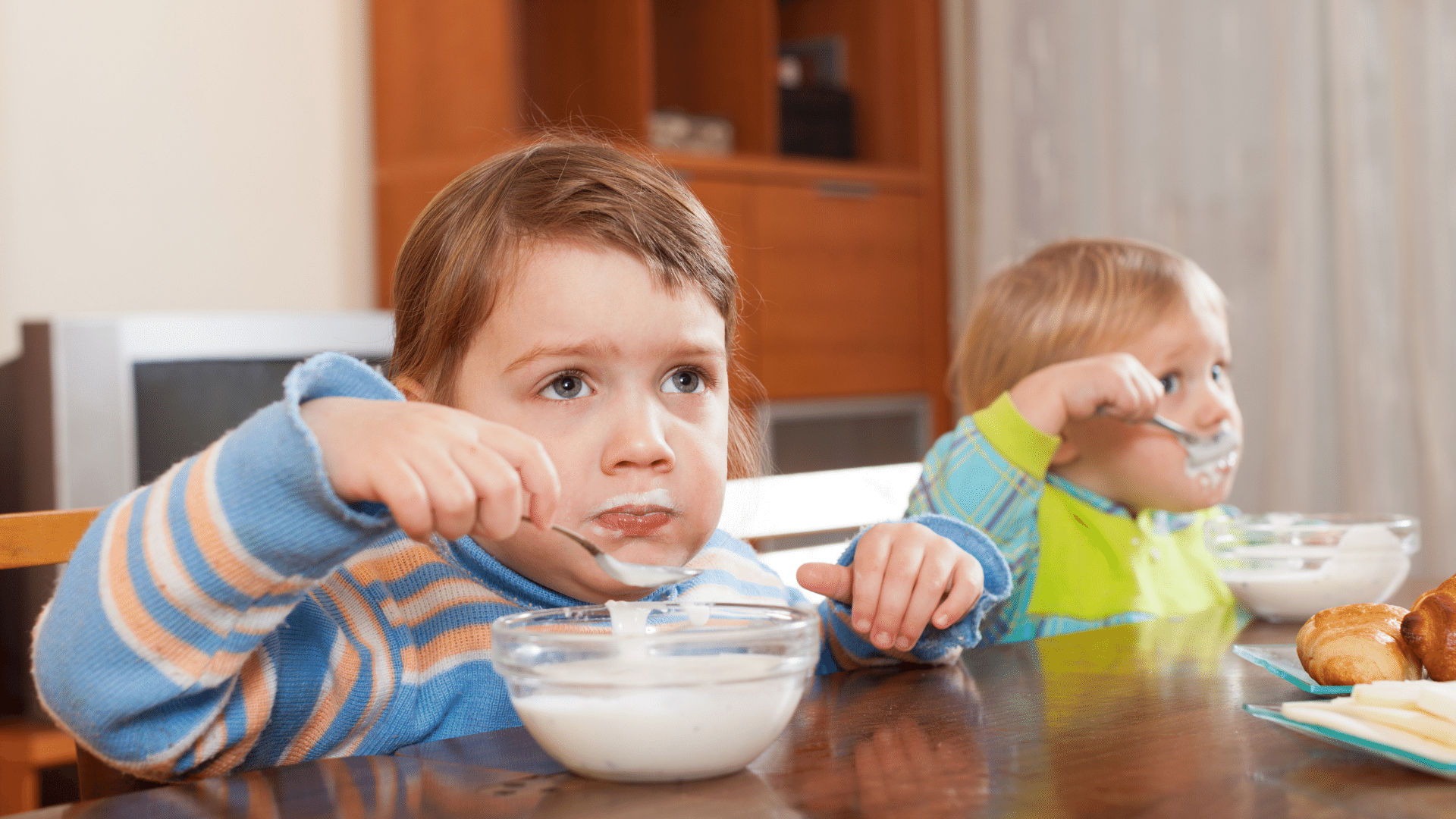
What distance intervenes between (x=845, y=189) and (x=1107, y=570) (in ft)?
5.94

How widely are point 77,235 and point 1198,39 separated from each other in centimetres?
234

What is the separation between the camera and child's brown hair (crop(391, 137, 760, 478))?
86 centimetres

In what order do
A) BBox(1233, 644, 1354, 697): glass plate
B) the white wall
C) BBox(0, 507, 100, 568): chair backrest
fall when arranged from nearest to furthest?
BBox(1233, 644, 1354, 697): glass plate, BBox(0, 507, 100, 568): chair backrest, the white wall

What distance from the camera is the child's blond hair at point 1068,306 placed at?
1.39m

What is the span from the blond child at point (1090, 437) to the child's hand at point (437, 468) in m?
0.68

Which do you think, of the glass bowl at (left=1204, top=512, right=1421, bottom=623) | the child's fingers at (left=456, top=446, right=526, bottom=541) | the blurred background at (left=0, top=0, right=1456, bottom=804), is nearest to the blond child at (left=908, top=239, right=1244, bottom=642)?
the glass bowl at (left=1204, top=512, right=1421, bottom=623)

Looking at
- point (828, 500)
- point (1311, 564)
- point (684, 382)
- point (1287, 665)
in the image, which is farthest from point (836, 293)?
point (1287, 665)

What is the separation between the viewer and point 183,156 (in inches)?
98.7

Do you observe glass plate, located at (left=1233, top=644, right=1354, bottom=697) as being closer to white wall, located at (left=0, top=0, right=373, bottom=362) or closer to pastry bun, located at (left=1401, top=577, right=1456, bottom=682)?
pastry bun, located at (left=1401, top=577, right=1456, bottom=682)

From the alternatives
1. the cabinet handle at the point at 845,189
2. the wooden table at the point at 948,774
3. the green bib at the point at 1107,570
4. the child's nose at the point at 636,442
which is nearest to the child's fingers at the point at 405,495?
the wooden table at the point at 948,774

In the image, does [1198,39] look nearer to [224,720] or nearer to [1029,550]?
[1029,550]

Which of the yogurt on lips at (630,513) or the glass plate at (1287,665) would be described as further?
the yogurt on lips at (630,513)

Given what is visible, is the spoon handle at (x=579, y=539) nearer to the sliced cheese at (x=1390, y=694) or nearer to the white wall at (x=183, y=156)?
the sliced cheese at (x=1390, y=694)

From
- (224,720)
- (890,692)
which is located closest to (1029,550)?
(890,692)
